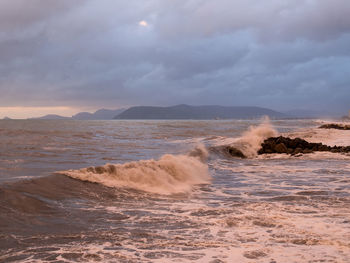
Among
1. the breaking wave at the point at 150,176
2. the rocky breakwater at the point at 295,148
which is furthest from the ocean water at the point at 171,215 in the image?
the rocky breakwater at the point at 295,148

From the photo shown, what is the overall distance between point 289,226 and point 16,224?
14.2ft

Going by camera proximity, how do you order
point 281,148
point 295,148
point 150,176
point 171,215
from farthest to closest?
1. point 295,148
2. point 281,148
3. point 150,176
4. point 171,215

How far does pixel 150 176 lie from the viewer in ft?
32.9

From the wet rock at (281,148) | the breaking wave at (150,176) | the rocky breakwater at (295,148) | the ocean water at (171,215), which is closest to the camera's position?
the ocean water at (171,215)

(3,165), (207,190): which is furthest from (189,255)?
(3,165)

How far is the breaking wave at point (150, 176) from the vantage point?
931cm

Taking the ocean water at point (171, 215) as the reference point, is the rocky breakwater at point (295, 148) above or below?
above

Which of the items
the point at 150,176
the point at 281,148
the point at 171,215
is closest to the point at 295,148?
the point at 281,148

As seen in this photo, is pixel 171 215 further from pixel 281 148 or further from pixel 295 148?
pixel 295 148

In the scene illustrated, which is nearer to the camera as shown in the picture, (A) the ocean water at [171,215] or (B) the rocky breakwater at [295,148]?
(A) the ocean water at [171,215]

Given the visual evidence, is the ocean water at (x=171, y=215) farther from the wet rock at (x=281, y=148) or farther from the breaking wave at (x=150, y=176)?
the wet rock at (x=281, y=148)

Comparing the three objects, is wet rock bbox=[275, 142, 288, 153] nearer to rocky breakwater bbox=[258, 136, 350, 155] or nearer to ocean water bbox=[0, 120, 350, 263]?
rocky breakwater bbox=[258, 136, 350, 155]

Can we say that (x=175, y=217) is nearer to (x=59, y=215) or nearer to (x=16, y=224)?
(x=59, y=215)

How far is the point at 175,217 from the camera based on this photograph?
6207mm
